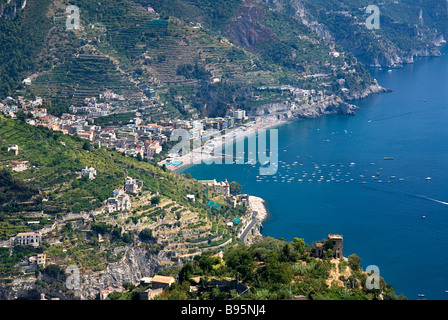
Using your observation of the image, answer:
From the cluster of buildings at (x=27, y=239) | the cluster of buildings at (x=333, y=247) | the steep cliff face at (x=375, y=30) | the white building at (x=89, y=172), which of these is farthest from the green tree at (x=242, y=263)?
the steep cliff face at (x=375, y=30)

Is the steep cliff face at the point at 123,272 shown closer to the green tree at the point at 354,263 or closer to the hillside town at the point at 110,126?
the green tree at the point at 354,263

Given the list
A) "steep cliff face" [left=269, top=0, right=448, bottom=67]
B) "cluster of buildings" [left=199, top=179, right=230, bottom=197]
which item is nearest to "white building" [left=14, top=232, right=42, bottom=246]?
"cluster of buildings" [left=199, top=179, right=230, bottom=197]

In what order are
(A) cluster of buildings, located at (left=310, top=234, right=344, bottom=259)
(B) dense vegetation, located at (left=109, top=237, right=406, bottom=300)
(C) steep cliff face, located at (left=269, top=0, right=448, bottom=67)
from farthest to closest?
(C) steep cliff face, located at (left=269, top=0, right=448, bottom=67) → (A) cluster of buildings, located at (left=310, top=234, right=344, bottom=259) → (B) dense vegetation, located at (left=109, top=237, right=406, bottom=300)

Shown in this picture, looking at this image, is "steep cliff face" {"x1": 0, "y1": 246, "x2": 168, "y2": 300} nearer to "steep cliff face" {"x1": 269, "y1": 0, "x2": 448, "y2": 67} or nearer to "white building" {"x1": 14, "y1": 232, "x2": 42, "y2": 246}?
"white building" {"x1": 14, "y1": 232, "x2": 42, "y2": 246}

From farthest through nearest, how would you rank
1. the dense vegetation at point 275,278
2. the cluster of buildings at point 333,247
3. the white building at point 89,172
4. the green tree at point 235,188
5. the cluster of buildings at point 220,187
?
the green tree at point 235,188 < the cluster of buildings at point 220,187 < the white building at point 89,172 < the cluster of buildings at point 333,247 < the dense vegetation at point 275,278

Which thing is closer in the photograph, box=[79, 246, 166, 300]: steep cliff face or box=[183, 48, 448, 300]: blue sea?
box=[79, 246, 166, 300]: steep cliff face

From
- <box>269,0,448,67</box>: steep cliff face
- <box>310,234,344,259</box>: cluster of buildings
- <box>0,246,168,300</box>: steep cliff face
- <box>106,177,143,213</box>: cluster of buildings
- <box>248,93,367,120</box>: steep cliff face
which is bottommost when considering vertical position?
<box>0,246,168,300</box>: steep cliff face

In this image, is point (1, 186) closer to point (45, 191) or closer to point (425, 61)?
point (45, 191)

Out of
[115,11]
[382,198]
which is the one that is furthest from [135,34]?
[382,198]

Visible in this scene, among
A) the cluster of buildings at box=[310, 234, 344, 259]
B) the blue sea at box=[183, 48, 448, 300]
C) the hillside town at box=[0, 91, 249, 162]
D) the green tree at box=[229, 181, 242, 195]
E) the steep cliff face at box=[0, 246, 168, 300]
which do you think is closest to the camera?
the cluster of buildings at box=[310, 234, 344, 259]
